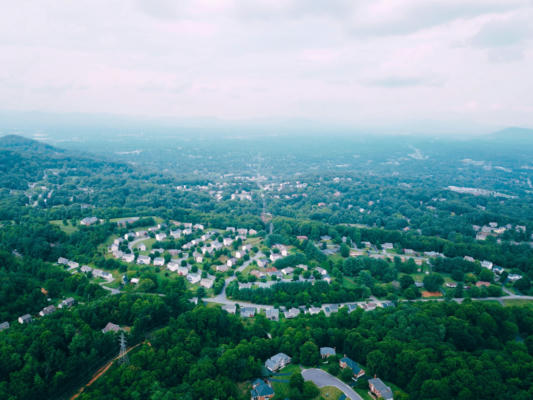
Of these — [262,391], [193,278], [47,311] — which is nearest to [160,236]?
[193,278]

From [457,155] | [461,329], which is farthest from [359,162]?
[461,329]

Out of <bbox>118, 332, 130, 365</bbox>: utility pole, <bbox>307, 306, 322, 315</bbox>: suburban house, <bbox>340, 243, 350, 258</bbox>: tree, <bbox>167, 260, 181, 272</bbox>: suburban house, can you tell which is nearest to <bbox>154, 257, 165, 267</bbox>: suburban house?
<bbox>167, 260, 181, 272</bbox>: suburban house

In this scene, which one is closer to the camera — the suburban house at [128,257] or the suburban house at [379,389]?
the suburban house at [379,389]

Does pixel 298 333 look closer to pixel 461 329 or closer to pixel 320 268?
pixel 461 329

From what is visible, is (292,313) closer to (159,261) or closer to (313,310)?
(313,310)

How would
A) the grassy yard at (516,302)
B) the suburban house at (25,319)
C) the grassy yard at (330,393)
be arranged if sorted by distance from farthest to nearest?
the grassy yard at (516,302)
the suburban house at (25,319)
the grassy yard at (330,393)

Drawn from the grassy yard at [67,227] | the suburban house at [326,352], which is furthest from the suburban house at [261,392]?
the grassy yard at [67,227]

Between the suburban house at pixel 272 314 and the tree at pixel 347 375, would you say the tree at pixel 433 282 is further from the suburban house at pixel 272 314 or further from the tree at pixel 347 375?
the tree at pixel 347 375
